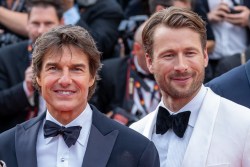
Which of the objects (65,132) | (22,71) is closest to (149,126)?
(65,132)

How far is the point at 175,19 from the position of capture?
4.32m

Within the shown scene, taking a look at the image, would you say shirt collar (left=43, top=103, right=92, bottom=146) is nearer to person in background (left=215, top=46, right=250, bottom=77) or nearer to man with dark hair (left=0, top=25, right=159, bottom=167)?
man with dark hair (left=0, top=25, right=159, bottom=167)

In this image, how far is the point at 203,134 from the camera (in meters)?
4.16

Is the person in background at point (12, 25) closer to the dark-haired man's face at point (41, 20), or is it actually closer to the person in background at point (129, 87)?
the dark-haired man's face at point (41, 20)

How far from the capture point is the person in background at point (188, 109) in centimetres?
411

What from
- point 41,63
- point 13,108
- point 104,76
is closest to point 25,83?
point 13,108

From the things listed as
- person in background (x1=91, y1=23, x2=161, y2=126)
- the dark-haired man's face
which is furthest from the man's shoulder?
the dark-haired man's face

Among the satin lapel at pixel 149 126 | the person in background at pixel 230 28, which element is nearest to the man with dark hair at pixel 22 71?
the person in background at pixel 230 28

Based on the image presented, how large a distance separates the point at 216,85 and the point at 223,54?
8.29 feet

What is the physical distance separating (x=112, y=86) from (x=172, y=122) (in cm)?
235

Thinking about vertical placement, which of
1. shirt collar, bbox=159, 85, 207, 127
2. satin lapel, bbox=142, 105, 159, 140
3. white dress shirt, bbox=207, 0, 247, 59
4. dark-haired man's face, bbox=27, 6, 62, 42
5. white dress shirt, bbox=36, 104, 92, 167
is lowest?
white dress shirt, bbox=207, 0, 247, 59

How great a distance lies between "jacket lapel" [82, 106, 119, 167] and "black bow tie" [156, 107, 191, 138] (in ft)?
1.33

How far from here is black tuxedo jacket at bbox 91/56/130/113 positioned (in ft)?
21.6

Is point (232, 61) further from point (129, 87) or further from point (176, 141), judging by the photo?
point (176, 141)
